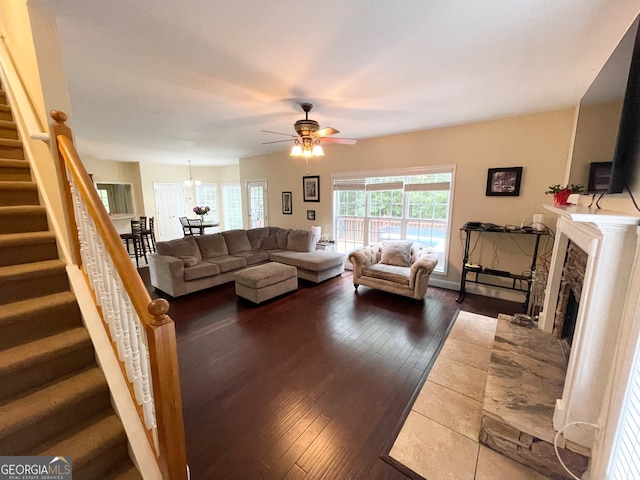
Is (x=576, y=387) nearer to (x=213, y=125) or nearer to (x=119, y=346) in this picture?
(x=119, y=346)

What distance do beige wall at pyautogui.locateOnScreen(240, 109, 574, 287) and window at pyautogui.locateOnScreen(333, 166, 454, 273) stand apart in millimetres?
160

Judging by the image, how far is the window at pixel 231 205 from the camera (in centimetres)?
957

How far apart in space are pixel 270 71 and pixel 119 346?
7.54 feet

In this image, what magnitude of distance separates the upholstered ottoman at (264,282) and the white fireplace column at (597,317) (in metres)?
3.21

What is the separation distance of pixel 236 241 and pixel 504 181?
15.7 feet

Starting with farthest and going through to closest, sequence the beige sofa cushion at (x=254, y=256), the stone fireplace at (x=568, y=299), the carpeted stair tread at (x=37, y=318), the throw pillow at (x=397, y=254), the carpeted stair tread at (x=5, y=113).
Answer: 1. the beige sofa cushion at (x=254, y=256)
2. the throw pillow at (x=397, y=254)
3. the stone fireplace at (x=568, y=299)
4. the carpeted stair tread at (x=5, y=113)
5. the carpeted stair tread at (x=37, y=318)

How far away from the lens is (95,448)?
1.17 metres

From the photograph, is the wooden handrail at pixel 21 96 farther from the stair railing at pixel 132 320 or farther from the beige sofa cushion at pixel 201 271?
the beige sofa cushion at pixel 201 271

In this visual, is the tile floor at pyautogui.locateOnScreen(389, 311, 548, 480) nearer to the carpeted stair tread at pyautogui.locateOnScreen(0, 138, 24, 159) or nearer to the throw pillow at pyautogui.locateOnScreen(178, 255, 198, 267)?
the carpeted stair tread at pyautogui.locateOnScreen(0, 138, 24, 159)

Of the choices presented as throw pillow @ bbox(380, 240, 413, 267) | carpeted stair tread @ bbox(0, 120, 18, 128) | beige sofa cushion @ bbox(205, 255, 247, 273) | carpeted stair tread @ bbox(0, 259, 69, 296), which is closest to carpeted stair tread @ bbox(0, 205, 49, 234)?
carpeted stair tread @ bbox(0, 259, 69, 296)

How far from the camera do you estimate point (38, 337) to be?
4.59 feet

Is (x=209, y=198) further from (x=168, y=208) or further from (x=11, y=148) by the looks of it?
(x=11, y=148)

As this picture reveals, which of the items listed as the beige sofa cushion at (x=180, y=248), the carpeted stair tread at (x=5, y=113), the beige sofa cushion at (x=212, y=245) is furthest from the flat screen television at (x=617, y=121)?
the beige sofa cushion at (x=212, y=245)

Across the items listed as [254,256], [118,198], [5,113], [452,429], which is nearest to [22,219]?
[5,113]
